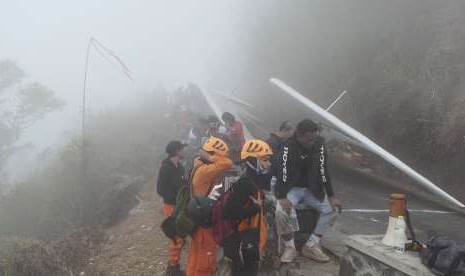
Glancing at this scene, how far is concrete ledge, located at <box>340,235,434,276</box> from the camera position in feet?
12.7

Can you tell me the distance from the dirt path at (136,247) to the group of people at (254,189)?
142cm

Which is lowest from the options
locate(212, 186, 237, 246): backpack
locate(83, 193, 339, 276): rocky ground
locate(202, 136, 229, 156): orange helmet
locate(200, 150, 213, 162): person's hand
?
locate(83, 193, 339, 276): rocky ground

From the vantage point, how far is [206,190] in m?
5.10

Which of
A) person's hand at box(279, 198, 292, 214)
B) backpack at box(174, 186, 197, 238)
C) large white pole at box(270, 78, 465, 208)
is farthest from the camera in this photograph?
large white pole at box(270, 78, 465, 208)

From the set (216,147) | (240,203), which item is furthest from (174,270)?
(240,203)

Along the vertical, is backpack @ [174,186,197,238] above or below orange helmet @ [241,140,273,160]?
below

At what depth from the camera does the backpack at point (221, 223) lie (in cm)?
470

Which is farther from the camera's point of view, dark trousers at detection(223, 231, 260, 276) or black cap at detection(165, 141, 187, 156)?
black cap at detection(165, 141, 187, 156)

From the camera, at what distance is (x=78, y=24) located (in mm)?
46312

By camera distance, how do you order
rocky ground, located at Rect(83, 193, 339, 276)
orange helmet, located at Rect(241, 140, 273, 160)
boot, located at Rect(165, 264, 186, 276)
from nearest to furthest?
orange helmet, located at Rect(241, 140, 273, 160) < boot, located at Rect(165, 264, 186, 276) < rocky ground, located at Rect(83, 193, 339, 276)

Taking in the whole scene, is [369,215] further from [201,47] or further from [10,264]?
[201,47]

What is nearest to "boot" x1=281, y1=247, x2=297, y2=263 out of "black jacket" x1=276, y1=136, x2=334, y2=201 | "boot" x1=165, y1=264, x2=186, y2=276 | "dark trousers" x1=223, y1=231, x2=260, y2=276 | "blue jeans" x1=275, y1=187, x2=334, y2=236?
"blue jeans" x1=275, y1=187, x2=334, y2=236

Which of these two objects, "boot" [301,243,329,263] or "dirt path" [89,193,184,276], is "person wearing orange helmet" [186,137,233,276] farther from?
"dirt path" [89,193,184,276]

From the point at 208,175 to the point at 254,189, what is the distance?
578mm
